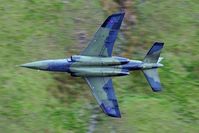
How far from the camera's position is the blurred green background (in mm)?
16734

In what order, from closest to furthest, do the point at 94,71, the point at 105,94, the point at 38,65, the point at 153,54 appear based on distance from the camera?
the point at 38,65 < the point at 105,94 < the point at 94,71 < the point at 153,54

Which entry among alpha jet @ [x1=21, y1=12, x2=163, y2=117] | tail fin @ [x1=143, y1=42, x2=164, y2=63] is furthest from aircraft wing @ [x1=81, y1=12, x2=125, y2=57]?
tail fin @ [x1=143, y1=42, x2=164, y2=63]

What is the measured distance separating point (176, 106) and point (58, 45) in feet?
14.4

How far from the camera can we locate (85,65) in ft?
53.5

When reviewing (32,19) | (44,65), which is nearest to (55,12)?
(32,19)

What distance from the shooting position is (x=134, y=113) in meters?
17.2

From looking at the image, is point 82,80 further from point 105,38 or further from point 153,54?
point 153,54

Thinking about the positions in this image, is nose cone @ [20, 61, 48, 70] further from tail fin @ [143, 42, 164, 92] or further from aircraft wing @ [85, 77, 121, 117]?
tail fin @ [143, 42, 164, 92]

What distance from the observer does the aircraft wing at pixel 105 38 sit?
53.5 feet

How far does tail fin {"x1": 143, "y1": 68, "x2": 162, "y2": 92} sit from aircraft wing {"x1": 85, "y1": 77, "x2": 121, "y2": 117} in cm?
135

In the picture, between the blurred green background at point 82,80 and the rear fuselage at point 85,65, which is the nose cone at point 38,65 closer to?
the rear fuselage at point 85,65

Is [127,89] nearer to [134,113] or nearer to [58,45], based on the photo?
[134,113]

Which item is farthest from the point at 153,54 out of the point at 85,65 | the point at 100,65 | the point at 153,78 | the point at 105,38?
the point at 85,65

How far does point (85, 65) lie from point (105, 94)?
1.04 m
